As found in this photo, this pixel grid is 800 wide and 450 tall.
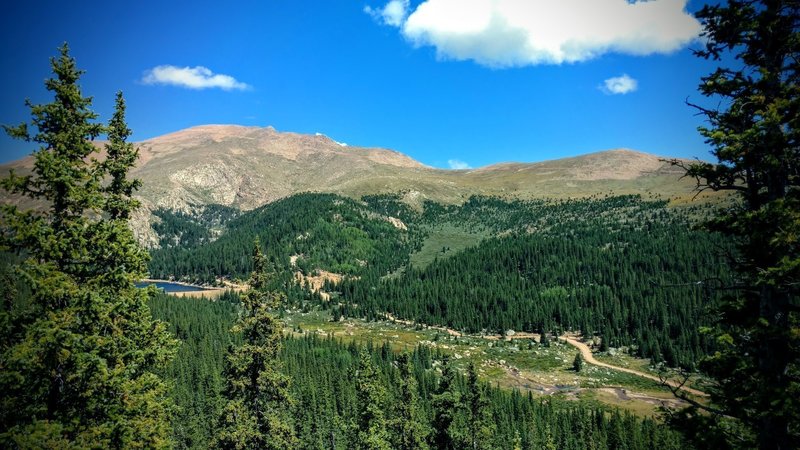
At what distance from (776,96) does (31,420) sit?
24.0m

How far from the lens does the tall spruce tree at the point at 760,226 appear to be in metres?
12.2

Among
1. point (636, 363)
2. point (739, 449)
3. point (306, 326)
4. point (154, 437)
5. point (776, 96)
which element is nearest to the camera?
point (739, 449)

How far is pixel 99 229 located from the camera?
15188 mm

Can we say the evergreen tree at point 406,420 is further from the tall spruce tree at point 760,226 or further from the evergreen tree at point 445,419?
the tall spruce tree at point 760,226

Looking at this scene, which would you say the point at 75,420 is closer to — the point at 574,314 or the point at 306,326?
the point at 306,326

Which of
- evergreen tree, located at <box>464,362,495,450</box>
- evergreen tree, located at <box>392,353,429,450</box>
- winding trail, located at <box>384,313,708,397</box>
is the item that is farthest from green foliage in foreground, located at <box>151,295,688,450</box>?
winding trail, located at <box>384,313,708,397</box>

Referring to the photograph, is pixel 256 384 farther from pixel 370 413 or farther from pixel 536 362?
pixel 536 362

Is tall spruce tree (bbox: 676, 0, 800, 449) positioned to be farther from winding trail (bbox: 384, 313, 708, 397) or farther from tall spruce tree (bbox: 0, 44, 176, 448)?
winding trail (bbox: 384, 313, 708, 397)

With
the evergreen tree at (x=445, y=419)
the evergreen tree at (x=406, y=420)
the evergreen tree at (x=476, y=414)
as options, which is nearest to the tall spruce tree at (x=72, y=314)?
the evergreen tree at (x=445, y=419)

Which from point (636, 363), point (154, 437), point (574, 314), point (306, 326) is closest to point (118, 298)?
point (154, 437)

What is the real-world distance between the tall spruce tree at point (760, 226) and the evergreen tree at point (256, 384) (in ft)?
65.5

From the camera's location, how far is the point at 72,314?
46.3ft

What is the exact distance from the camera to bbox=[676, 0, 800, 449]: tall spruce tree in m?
12.2

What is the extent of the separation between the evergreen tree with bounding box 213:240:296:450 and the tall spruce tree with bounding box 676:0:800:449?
20.0m
